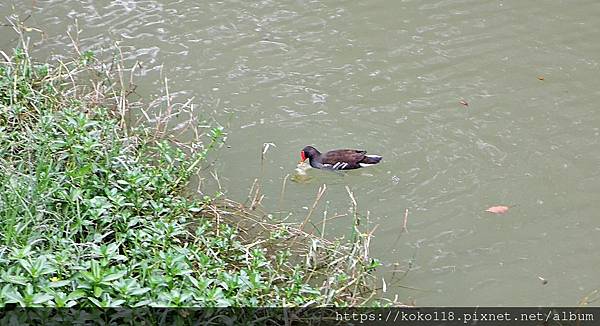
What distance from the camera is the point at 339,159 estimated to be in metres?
5.42

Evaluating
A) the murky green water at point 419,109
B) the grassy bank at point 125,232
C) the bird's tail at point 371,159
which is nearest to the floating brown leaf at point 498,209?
the murky green water at point 419,109

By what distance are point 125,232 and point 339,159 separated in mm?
1758

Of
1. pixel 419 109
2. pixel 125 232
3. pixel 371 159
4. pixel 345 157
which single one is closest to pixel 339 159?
pixel 345 157

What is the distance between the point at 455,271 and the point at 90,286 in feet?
6.94

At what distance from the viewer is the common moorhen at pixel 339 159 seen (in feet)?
17.7

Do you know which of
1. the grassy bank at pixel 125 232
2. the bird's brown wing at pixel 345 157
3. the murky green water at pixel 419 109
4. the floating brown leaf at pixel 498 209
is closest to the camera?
the grassy bank at pixel 125 232

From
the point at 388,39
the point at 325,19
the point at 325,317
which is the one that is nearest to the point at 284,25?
the point at 325,19

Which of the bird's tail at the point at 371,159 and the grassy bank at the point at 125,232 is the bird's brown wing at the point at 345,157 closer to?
the bird's tail at the point at 371,159

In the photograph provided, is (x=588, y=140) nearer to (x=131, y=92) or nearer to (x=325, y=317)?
(x=325, y=317)

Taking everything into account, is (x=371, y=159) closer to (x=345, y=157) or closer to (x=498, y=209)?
(x=345, y=157)

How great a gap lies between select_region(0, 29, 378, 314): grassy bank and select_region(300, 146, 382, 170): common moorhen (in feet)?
2.24

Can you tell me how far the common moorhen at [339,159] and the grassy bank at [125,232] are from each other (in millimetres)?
681

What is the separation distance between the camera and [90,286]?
11.4ft

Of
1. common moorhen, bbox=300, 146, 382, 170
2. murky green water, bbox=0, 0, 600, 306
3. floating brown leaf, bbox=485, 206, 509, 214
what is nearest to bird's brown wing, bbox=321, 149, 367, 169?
common moorhen, bbox=300, 146, 382, 170
